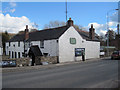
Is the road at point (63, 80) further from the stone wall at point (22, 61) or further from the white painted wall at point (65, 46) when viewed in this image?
the white painted wall at point (65, 46)

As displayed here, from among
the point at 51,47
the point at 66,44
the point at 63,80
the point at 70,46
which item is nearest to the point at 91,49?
the point at 70,46

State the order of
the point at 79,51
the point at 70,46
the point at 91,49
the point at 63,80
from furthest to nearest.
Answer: the point at 91,49 → the point at 79,51 → the point at 70,46 → the point at 63,80

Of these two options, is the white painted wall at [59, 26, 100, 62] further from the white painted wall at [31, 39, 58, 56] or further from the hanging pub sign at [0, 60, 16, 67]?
the hanging pub sign at [0, 60, 16, 67]

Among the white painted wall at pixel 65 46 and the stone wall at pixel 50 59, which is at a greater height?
the white painted wall at pixel 65 46

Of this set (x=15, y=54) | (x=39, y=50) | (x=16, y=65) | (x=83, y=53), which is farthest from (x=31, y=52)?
(x=15, y=54)

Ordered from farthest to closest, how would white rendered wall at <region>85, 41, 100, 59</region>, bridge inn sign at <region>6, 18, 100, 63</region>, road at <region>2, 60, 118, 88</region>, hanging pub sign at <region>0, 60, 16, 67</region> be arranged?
1. white rendered wall at <region>85, 41, 100, 59</region>
2. bridge inn sign at <region>6, 18, 100, 63</region>
3. hanging pub sign at <region>0, 60, 16, 67</region>
4. road at <region>2, 60, 118, 88</region>

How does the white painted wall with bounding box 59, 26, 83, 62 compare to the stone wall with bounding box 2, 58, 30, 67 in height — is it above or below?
above

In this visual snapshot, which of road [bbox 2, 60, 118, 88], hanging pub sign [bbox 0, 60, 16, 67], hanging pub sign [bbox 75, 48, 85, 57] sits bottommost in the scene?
road [bbox 2, 60, 118, 88]

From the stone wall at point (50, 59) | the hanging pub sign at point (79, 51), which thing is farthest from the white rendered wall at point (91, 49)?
the stone wall at point (50, 59)

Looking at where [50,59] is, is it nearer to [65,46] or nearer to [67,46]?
[65,46]

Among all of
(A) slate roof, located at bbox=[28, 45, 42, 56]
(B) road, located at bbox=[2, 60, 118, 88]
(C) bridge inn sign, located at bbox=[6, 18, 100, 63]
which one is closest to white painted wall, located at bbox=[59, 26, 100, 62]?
(C) bridge inn sign, located at bbox=[6, 18, 100, 63]

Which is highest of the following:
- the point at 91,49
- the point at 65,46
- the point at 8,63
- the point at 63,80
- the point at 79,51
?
the point at 65,46

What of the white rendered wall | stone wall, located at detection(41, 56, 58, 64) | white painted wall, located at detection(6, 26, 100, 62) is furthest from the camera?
the white rendered wall

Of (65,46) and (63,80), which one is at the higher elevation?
(65,46)
